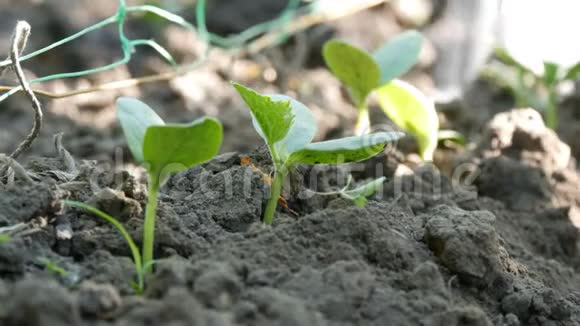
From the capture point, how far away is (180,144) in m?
0.92

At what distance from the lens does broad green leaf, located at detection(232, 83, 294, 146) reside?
40.2 inches

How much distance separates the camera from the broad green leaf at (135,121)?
3.13ft

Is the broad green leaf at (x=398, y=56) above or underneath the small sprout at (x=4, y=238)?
above

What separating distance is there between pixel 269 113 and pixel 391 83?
0.78m

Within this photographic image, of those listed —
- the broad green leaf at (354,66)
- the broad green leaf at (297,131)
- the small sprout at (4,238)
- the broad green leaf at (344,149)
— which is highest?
the broad green leaf at (354,66)

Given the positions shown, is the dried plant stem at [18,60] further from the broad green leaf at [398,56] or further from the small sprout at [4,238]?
the broad green leaf at [398,56]

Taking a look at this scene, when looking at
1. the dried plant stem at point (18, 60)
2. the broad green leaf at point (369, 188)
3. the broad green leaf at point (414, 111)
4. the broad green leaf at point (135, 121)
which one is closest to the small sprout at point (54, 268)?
the broad green leaf at point (135, 121)

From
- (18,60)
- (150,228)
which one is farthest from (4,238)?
(18,60)

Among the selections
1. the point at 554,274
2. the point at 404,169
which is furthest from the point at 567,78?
the point at 554,274

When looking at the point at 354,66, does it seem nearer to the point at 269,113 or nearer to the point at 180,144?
the point at 269,113

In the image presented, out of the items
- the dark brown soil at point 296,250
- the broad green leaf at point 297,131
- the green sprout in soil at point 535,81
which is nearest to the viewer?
the dark brown soil at point 296,250

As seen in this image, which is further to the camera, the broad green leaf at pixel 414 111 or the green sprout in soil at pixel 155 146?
the broad green leaf at pixel 414 111

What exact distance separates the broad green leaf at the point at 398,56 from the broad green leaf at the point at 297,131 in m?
0.64

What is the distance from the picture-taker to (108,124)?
7.70ft
